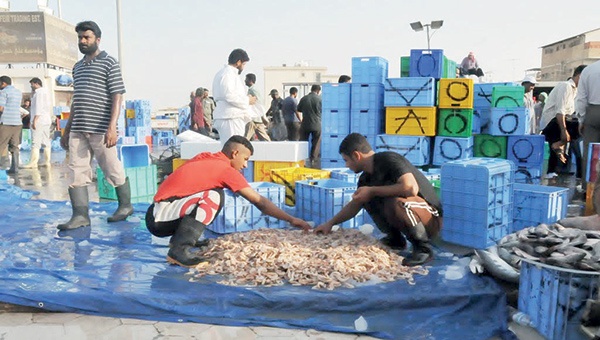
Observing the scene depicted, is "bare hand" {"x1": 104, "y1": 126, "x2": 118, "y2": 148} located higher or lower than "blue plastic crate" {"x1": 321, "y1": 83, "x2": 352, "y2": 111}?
lower

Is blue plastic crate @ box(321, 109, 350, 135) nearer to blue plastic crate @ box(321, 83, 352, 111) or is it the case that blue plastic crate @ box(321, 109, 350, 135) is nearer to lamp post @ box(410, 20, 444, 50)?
blue plastic crate @ box(321, 83, 352, 111)

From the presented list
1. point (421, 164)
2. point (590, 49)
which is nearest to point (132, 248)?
point (421, 164)

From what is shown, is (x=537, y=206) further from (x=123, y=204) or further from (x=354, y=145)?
(x=123, y=204)

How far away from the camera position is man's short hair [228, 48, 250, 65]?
19.0 feet

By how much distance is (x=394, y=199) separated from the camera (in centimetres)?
365

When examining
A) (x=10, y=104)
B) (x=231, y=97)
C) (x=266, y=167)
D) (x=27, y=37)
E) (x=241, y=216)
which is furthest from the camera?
(x=27, y=37)

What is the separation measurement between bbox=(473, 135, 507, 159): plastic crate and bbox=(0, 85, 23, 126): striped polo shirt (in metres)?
8.19

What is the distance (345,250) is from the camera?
3.60 m

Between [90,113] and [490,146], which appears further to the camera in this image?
[490,146]

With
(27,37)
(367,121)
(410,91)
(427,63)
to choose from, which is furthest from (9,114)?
(27,37)

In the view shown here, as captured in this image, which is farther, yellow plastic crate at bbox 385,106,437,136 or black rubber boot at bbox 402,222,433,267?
yellow plastic crate at bbox 385,106,437,136

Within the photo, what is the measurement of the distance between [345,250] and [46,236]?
2.85 m

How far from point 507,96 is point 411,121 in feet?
5.08

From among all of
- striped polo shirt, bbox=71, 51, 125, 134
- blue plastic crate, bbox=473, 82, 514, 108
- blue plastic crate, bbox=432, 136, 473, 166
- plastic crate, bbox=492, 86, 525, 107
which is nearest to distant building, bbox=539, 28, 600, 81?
blue plastic crate, bbox=473, 82, 514, 108
